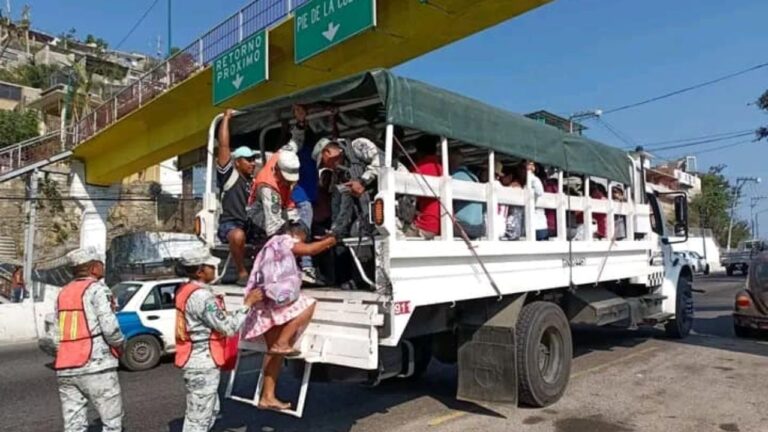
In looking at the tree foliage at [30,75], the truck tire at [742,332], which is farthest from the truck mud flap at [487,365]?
the tree foliage at [30,75]

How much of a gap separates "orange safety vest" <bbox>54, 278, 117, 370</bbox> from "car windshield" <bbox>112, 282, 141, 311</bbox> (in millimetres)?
5905

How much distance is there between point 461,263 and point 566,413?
6.41 feet

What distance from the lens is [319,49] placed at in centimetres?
995

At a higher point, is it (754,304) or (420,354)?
(754,304)

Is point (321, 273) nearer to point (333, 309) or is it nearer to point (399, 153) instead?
point (333, 309)

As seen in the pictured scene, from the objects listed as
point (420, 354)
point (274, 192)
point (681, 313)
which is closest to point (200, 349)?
point (274, 192)

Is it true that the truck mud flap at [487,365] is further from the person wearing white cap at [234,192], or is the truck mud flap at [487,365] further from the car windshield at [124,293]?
the car windshield at [124,293]

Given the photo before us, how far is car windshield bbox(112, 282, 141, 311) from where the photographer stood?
32.2ft

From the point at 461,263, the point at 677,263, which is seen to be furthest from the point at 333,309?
the point at 677,263

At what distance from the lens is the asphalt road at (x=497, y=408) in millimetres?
5688

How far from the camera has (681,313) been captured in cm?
994

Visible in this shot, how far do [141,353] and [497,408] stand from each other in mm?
5820

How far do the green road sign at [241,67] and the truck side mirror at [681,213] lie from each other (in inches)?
290

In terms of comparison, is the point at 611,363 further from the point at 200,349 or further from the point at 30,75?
the point at 30,75
